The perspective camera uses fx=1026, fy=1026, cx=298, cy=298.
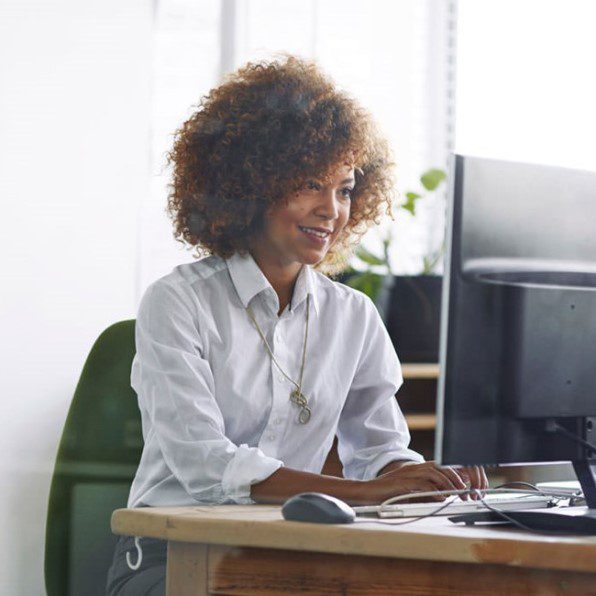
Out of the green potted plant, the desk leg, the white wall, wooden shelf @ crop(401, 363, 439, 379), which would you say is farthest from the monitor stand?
the green potted plant

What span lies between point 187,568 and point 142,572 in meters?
0.36

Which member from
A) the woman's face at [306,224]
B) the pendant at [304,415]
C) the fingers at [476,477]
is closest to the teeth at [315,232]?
the woman's face at [306,224]

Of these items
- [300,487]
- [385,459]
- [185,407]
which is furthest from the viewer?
[385,459]

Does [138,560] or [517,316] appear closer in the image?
[517,316]

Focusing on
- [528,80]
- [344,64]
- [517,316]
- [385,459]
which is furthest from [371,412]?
[528,80]

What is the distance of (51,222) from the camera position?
194 centimetres

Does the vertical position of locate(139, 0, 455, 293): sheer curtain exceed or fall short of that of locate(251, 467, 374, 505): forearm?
it exceeds it

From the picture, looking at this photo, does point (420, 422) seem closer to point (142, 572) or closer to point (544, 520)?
point (142, 572)

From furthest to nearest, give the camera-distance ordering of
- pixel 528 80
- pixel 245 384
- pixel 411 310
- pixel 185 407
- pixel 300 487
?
pixel 528 80
pixel 411 310
pixel 245 384
pixel 185 407
pixel 300 487

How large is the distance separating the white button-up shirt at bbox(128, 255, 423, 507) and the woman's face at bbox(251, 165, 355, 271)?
0.05m

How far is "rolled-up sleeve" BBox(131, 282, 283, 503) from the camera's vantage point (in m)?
1.34

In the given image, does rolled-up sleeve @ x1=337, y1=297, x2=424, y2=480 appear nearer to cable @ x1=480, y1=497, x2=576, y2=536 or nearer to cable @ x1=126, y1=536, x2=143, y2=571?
cable @ x1=126, y1=536, x2=143, y2=571

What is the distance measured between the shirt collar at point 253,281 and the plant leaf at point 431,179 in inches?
48.5

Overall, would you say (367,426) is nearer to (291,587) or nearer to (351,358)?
(351,358)
